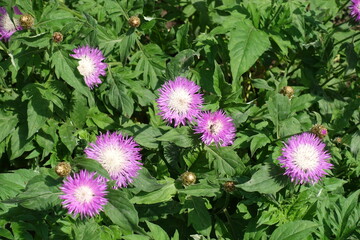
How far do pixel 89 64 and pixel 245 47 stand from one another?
132cm

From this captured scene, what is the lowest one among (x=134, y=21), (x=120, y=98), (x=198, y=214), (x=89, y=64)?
(x=198, y=214)

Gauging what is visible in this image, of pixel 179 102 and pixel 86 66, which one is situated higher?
pixel 86 66

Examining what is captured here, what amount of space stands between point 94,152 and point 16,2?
1340 millimetres

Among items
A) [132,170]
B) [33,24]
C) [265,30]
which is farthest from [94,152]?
[265,30]

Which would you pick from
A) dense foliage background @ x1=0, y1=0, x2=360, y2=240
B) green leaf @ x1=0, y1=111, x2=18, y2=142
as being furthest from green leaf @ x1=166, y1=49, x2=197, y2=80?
green leaf @ x1=0, y1=111, x2=18, y2=142

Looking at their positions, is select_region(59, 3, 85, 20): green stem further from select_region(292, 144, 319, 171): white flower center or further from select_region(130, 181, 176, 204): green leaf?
select_region(292, 144, 319, 171): white flower center

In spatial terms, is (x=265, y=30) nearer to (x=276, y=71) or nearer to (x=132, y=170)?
(x=276, y=71)

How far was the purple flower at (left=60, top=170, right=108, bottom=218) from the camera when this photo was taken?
2488 mm

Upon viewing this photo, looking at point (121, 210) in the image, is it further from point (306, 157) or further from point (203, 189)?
point (306, 157)

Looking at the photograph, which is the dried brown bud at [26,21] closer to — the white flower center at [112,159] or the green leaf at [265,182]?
the white flower center at [112,159]

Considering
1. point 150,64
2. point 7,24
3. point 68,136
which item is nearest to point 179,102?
point 150,64

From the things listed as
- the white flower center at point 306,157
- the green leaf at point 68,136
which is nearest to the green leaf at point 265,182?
the white flower center at point 306,157

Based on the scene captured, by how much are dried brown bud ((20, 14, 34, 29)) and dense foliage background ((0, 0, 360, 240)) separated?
77 millimetres

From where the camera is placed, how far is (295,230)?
2867 mm
